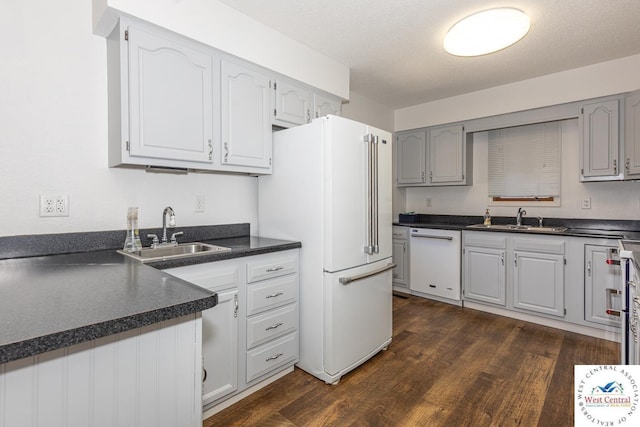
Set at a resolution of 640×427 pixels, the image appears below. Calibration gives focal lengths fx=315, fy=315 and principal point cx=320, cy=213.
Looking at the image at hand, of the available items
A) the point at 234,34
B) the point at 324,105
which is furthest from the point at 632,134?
the point at 234,34

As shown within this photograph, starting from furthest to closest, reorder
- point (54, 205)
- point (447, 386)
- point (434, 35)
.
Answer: point (434, 35) → point (447, 386) → point (54, 205)

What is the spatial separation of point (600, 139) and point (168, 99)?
3567mm

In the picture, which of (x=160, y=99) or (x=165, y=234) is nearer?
(x=160, y=99)

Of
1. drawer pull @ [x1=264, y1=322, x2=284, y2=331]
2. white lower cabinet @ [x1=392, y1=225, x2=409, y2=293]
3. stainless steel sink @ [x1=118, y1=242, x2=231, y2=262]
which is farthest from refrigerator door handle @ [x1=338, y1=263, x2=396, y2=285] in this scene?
white lower cabinet @ [x1=392, y1=225, x2=409, y2=293]

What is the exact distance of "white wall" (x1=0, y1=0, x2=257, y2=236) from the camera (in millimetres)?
1589

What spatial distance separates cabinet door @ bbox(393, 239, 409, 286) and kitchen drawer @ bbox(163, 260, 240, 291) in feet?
8.42

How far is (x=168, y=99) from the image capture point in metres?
1.82

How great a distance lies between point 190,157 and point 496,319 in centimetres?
316

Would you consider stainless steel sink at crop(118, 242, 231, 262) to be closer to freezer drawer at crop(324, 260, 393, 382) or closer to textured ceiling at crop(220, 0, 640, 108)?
freezer drawer at crop(324, 260, 393, 382)

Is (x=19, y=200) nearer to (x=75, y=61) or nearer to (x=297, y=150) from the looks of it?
(x=75, y=61)

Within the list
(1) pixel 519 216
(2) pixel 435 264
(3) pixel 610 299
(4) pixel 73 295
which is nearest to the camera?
(4) pixel 73 295

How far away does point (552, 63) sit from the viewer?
2934 mm

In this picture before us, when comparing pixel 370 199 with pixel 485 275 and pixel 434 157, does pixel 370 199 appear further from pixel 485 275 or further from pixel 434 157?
pixel 434 157

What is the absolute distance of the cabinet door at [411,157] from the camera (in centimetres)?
409
